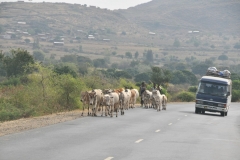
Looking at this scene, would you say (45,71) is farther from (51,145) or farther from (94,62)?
(94,62)

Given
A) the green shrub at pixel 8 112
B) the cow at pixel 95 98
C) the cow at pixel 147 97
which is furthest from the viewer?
the cow at pixel 147 97

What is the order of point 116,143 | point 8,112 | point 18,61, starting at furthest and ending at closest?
point 18,61, point 8,112, point 116,143

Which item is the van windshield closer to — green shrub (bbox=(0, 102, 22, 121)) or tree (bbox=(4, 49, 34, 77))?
green shrub (bbox=(0, 102, 22, 121))

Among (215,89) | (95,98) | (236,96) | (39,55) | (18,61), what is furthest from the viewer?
(39,55)

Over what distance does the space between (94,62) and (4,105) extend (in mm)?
126750

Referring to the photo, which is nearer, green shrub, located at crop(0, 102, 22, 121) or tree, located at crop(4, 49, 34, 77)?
green shrub, located at crop(0, 102, 22, 121)

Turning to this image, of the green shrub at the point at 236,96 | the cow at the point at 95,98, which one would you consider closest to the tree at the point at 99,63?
the green shrub at the point at 236,96

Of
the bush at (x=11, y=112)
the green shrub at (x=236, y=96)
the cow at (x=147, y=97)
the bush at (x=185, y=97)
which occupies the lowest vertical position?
the green shrub at (x=236, y=96)

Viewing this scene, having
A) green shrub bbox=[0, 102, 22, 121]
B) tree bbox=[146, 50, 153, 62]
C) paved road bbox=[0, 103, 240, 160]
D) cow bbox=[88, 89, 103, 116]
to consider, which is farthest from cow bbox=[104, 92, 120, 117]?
tree bbox=[146, 50, 153, 62]

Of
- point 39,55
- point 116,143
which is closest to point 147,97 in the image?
point 116,143

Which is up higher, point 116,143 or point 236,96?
point 116,143

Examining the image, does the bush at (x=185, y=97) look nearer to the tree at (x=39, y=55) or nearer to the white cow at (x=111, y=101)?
the white cow at (x=111, y=101)

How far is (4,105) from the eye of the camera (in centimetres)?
3375

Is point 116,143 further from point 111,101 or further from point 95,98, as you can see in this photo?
point 111,101
